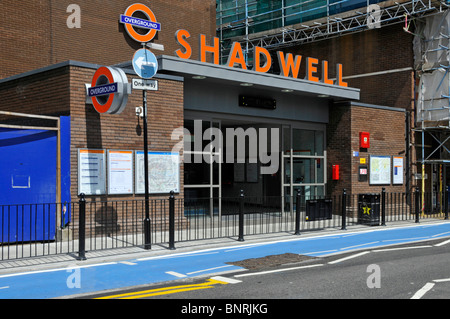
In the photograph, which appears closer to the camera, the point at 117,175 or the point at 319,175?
the point at 117,175

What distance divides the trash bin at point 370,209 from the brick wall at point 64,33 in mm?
11739

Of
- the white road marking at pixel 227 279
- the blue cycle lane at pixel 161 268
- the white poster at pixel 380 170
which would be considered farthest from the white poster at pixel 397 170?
the white road marking at pixel 227 279

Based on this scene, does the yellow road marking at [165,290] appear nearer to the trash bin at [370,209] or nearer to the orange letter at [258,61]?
the trash bin at [370,209]

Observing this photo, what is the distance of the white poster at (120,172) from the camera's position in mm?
12672

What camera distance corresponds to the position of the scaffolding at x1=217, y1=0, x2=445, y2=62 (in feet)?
68.5

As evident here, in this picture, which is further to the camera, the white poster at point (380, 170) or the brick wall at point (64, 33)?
the white poster at point (380, 170)

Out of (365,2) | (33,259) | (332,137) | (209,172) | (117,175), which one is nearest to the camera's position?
(33,259)

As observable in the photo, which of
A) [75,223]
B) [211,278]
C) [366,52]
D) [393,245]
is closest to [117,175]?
[75,223]

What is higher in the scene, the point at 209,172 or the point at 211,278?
the point at 209,172

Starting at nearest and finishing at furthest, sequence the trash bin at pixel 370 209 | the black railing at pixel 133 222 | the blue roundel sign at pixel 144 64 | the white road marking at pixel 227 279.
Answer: the white road marking at pixel 227 279, the black railing at pixel 133 222, the blue roundel sign at pixel 144 64, the trash bin at pixel 370 209

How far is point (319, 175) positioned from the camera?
63.9 feet

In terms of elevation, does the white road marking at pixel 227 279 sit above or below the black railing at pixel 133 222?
below
